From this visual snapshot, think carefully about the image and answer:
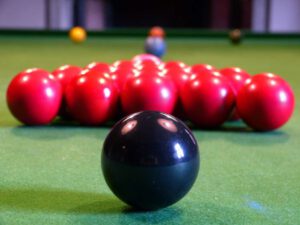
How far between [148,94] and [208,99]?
1.13 ft

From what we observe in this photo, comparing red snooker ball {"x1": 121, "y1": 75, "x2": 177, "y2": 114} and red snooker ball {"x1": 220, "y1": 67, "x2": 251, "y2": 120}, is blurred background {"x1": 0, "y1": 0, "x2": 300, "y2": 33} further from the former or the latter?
red snooker ball {"x1": 121, "y1": 75, "x2": 177, "y2": 114}

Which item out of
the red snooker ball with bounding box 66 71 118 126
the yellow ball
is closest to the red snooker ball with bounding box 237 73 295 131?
the red snooker ball with bounding box 66 71 118 126

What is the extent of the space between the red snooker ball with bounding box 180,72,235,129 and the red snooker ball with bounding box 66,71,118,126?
44 cm

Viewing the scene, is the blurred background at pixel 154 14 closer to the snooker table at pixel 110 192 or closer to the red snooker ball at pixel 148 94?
the red snooker ball at pixel 148 94

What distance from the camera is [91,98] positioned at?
3318mm

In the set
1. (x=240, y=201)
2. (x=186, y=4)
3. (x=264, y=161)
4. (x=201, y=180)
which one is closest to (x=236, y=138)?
(x=264, y=161)

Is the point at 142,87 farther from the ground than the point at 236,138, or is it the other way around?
the point at 142,87

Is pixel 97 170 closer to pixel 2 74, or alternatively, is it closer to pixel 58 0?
pixel 2 74

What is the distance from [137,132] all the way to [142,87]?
4.72 feet

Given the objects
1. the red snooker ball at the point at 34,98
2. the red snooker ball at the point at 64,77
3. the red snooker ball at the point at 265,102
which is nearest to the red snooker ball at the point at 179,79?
the red snooker ball at the point at 265,102

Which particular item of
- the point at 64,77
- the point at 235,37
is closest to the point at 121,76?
the point at 64,77

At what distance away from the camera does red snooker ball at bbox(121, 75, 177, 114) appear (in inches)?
129

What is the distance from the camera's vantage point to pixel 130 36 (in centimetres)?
1067

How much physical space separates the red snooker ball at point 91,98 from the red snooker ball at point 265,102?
29.9 inches
